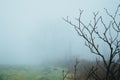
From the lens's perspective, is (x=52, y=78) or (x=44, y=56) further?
(x=44, y=56)

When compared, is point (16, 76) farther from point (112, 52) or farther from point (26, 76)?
point (112, 52)

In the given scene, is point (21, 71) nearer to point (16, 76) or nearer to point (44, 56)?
point (16, 76)

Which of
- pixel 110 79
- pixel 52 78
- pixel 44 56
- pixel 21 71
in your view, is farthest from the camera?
pixel 44 56

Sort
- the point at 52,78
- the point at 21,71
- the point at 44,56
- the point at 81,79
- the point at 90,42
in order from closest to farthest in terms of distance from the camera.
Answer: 1. the point at 90,42
2. the point at 81,79
3. the point at 52,78
4. the point at 21,71
5. the point at 44,56

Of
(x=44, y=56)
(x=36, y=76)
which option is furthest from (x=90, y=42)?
(x=44, y=56)

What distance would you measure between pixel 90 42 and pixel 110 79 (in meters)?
0.98

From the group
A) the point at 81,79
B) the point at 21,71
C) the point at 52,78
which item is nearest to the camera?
the point at 81,79

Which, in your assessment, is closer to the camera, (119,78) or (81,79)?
(119,78)

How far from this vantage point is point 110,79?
16.0 feet

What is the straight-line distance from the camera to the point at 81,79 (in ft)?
140

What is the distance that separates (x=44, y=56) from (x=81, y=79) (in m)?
53.1

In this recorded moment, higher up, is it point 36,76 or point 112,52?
point 112,52

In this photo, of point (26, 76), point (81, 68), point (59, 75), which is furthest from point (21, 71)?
point (81, 68)

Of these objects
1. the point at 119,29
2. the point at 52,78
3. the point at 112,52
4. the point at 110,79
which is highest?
the point at 119,29
